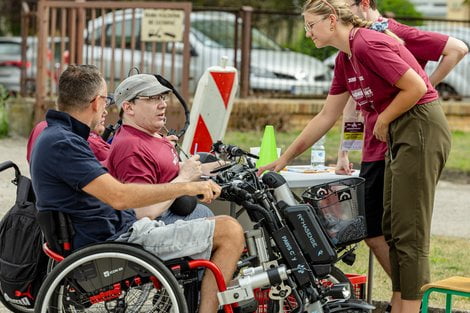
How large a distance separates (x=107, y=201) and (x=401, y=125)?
1581mm

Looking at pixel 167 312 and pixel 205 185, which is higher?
pixel 205 185

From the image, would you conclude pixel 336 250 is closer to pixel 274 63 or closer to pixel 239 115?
pixel 239 115

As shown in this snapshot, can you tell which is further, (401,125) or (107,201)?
(401,125)

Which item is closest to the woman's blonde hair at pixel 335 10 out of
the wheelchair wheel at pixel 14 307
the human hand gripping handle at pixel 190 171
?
the human hand gripping handle at pixel 190 171

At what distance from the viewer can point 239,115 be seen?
16.4m

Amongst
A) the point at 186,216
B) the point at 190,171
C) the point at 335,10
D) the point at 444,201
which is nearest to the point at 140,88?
the point at 190,171

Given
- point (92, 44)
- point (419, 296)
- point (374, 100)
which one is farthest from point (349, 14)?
point (92, 44)

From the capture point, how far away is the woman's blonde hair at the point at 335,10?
592 cm

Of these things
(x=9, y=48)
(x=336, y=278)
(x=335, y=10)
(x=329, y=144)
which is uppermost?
(x=335, y=10)

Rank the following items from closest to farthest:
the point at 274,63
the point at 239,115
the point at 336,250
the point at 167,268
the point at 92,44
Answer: the point at 167,268 → the point at 336,250 → the point at 92,44 → the point at 239,115 → the point at 274,63

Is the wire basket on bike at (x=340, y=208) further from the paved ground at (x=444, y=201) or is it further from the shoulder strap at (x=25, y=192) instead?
the paved ground at (x=444, y=201)

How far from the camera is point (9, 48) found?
23078mm

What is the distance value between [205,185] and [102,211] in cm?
50

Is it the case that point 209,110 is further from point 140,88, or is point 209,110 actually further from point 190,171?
point 190,171
